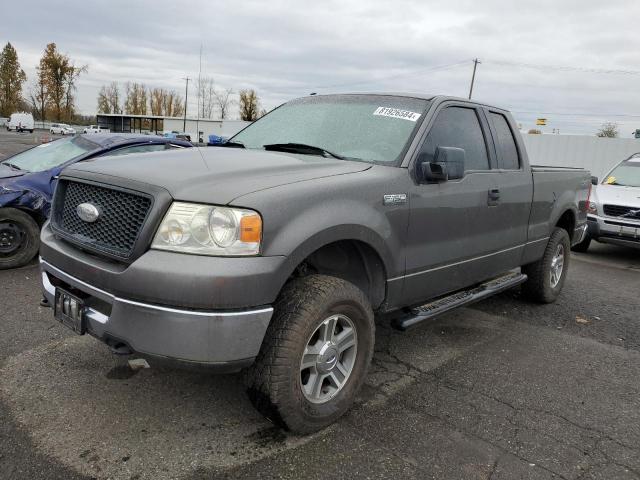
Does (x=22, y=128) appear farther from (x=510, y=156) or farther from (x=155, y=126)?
(x=510, y=156)

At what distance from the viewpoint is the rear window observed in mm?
4441

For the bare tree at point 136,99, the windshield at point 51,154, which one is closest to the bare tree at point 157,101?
the bare tree at point 136,99

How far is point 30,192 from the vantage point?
5707mm

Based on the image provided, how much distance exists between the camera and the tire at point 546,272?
5344mm

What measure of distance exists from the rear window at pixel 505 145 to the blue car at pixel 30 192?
3759mm

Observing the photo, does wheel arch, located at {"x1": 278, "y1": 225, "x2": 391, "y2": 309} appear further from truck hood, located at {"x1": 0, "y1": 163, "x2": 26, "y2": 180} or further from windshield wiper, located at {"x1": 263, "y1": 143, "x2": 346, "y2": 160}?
truck hood, located at {"x1": 0, "y1": 163, "x2": 26, "y2": 180}

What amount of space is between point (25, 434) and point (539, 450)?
271 centimetres

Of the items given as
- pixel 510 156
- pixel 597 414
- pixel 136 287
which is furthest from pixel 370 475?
pixel 510 156

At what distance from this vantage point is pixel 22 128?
218ft

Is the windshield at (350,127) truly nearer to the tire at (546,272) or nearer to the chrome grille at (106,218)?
the chrome grille at (106,218)

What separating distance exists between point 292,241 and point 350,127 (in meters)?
1.43

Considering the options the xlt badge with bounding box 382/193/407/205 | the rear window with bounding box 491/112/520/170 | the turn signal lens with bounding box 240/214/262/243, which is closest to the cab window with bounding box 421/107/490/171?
the rear window with bounding box 491/112/520/170

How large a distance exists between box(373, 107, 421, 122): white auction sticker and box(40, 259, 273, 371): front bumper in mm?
1814

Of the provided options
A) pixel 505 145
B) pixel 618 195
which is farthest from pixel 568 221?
pixel 618 195
